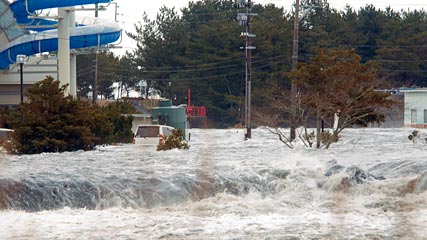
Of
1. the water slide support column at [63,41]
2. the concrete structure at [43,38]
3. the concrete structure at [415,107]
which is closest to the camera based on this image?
the concrete structure at [43,38]

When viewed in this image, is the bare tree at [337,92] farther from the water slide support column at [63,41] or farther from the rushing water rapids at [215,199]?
the water slide support column at [63,41]

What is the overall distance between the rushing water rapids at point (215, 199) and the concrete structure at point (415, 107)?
3380 cm

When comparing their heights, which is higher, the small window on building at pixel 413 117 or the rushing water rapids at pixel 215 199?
the small window on building at pixel 413 117

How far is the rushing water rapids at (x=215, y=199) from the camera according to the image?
17938mm

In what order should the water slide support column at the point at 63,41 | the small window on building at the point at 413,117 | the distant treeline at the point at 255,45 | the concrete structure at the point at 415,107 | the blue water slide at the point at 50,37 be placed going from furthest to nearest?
the distant treeline at the point at 255,45, the small window on building at the point at 413,117, the concrete structure at the point at 415,107, the blue water slide at the point at 50,37, the water slide support column at the point at 63,41

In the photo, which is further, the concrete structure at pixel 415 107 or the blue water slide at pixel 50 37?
the concrete structure at pixel 415 107

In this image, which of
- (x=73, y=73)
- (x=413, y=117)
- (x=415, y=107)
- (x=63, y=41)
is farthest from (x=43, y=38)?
(x=413, y=117)

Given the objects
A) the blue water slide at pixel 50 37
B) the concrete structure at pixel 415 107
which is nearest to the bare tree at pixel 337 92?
the blue water slide at pixel 50 37

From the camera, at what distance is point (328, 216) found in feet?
64.7

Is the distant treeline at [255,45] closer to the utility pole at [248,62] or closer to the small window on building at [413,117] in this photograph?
the small window on building at [413,117]

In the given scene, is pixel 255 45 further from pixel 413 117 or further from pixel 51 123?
pixel 51 123

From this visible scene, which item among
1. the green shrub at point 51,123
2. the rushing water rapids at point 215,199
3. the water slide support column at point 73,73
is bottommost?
the rushing water rapids at point 215,199

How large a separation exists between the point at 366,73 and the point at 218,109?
37.0m

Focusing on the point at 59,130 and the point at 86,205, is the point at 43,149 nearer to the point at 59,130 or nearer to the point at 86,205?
the point at 59,130
